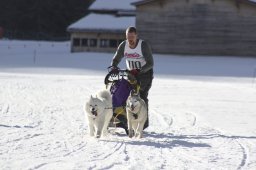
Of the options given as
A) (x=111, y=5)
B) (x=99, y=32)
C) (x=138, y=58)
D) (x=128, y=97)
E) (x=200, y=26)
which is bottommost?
(x=128, y=97)

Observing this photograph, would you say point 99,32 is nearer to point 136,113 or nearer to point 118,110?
point 118,110

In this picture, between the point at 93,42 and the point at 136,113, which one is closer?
the point at 136,113

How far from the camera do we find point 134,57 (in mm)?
10797

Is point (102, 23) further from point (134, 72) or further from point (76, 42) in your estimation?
point (134, 72)

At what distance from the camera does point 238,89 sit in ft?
74.1

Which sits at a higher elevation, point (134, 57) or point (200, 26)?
point (200, 26)

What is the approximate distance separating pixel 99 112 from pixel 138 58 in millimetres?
1618

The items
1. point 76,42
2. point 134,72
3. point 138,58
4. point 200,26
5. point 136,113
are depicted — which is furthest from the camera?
point 76,42

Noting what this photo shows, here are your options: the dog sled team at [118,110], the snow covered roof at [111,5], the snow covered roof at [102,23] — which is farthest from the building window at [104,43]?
the dog sled team at [118,110]

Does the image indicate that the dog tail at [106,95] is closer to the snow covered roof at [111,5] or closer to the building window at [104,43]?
the building window at [104,43]

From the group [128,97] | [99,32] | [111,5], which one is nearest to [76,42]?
[99,32]

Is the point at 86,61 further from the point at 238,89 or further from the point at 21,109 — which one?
the point at 21,109

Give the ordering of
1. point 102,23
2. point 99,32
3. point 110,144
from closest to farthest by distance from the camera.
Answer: point 110,144
point 99,32
point 102,23

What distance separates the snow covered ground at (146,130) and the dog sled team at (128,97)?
27cm
